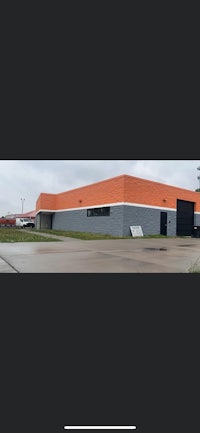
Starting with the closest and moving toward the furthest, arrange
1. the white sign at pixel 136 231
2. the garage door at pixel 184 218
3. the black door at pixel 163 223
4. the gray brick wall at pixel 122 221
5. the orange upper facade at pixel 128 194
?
the gray brick wall at pixel 122 221 < the white sign at pixel 136 231 < the orange upper facade at pixel 128 194 < the black door at pixel 163 223 < the garage door at pixel 184 218

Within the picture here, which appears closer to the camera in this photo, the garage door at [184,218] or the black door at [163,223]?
the black door at [163,223]

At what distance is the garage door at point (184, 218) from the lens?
26.8 m

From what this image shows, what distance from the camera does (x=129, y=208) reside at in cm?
2072

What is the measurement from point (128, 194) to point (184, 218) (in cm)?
962

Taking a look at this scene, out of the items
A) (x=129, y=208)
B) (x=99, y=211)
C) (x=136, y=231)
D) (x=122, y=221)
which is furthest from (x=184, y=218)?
(x=122, y=221)

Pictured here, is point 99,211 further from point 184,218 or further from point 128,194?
point 184,218

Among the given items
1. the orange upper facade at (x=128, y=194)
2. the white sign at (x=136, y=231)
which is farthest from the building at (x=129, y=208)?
the white sign at (x=136, y=231)

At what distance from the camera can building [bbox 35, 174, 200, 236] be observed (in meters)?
20.8

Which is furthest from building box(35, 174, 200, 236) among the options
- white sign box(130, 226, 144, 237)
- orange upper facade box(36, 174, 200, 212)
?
white sign box(130, 226, 144, 237)

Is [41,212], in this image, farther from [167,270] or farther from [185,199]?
[167,270]

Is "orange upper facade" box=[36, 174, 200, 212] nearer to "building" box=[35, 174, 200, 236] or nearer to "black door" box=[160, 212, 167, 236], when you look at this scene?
"building" box=[35, 174, 200, 236]

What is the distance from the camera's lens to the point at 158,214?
23.7m

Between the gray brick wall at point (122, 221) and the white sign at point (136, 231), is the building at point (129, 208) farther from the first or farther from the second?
the white sign at point (136, 231)

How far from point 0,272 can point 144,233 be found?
1730cm
